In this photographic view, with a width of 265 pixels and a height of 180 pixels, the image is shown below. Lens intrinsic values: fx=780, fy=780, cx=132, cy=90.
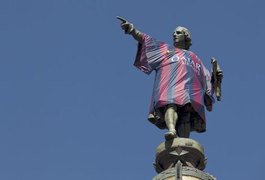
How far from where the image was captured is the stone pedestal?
18.0 m

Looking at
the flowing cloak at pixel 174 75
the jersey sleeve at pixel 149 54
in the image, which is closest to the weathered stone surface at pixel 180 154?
the flowing cloak at pixel 174 75

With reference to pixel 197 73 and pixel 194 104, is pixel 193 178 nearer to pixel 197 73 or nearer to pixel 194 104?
pixel 194 104

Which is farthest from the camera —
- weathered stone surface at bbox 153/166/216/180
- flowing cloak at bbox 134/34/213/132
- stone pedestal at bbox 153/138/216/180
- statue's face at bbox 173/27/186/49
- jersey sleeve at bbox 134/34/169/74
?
statue's face at bbox 173/27/186/49

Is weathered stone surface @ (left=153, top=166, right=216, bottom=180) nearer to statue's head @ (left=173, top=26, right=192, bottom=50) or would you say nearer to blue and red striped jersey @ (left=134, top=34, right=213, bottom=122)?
blue and red striped jersey @ (left=134, top=34, right=213, bottom=122)

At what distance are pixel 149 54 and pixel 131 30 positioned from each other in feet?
2.72

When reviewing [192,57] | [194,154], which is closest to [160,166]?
[194,154]

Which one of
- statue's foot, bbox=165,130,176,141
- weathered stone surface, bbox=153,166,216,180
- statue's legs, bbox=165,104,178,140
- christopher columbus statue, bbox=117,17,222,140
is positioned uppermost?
christopher columbus statue, bbox=117,17,222,140

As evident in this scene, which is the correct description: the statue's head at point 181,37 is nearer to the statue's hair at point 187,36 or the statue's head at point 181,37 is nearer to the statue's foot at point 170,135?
the statue's hair at point 187,36

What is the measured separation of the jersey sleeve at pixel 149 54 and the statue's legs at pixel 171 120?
5.86 ft

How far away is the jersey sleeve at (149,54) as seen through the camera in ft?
68.7

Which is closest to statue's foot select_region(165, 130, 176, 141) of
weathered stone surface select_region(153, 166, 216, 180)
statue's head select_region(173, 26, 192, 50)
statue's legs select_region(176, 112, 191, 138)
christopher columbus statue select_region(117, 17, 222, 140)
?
christopher columbus statue select_region(117, 17, 222, 140)

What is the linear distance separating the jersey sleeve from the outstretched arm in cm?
15

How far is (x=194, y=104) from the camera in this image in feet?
64.6

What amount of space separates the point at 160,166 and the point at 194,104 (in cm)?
200
